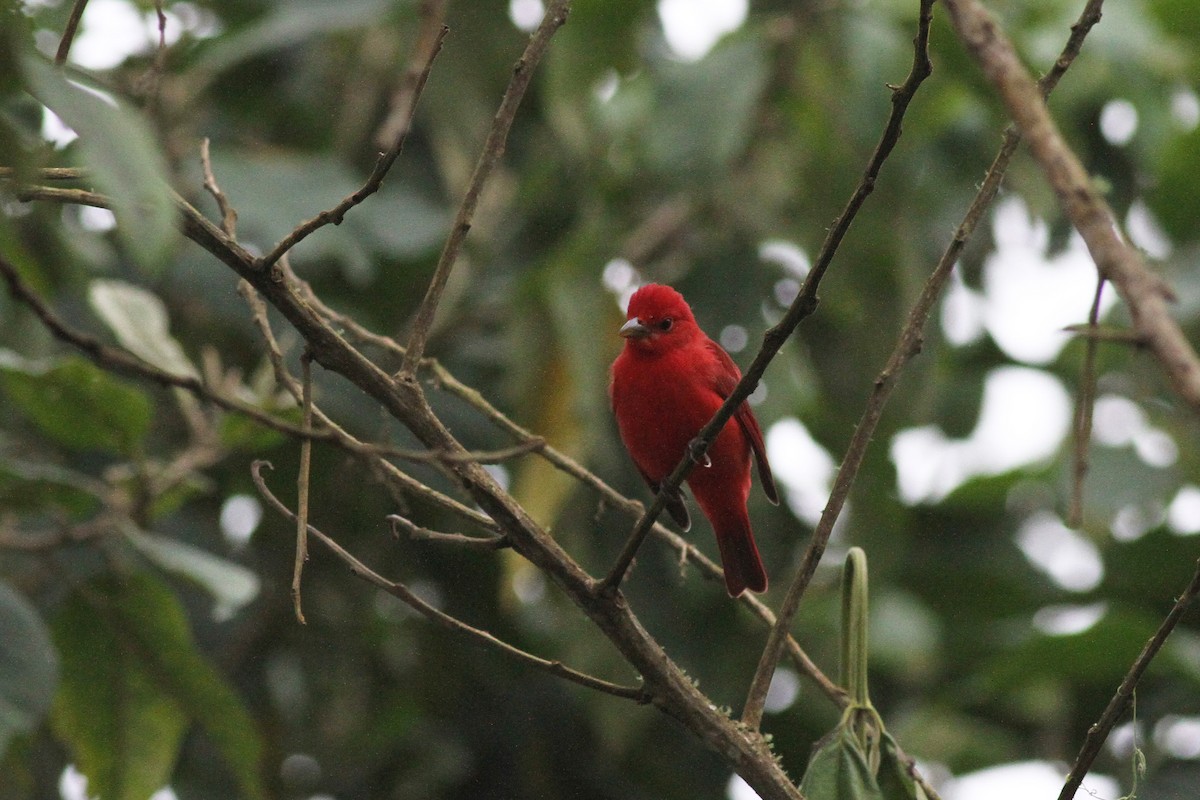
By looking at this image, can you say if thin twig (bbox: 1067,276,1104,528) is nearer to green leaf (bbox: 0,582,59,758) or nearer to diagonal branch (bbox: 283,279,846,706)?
diagonal branch (bbox: 283,279,846,706)

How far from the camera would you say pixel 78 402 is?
3.42 m

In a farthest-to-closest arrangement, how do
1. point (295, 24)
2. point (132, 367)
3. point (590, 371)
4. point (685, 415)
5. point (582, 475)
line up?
point (295, 24), point (590, 371), point (685, 415), point (582, 475), point (132, 367)

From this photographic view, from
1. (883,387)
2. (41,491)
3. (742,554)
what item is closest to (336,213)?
(883,387)

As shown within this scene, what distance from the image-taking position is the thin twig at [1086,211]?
1.02m

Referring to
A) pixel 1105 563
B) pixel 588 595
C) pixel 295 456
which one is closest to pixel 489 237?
pixel 295 456

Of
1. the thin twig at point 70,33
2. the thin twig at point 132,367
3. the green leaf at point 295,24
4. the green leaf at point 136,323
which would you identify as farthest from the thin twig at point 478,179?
the green leaf at point 295,24

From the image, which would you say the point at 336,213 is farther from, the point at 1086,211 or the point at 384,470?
the point at 1086,211

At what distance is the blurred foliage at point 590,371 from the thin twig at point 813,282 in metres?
2.01

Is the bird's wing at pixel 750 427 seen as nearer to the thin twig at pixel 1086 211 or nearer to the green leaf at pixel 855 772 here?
the green leaf at pixel 855 772

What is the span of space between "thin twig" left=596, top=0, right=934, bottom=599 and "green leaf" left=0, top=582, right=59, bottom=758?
5.07 ft

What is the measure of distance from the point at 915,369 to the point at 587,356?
1.10 meters

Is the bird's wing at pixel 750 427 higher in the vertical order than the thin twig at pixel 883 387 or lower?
higher

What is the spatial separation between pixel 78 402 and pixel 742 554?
73.9 inches

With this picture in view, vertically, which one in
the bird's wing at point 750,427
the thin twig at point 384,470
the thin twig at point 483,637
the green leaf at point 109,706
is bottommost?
the thin twig at point 483,637
